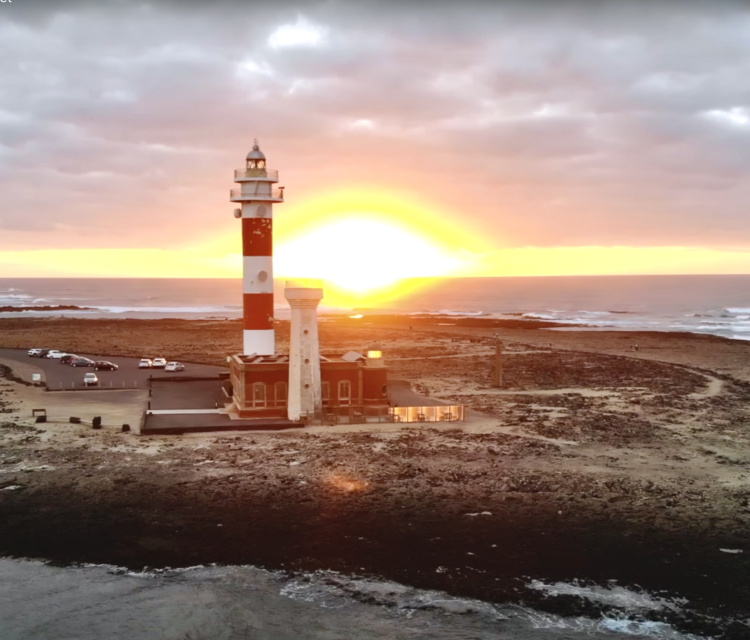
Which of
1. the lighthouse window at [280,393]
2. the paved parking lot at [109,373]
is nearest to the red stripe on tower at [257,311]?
the lighthouse window at [280,393]

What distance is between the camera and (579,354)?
6981 cm

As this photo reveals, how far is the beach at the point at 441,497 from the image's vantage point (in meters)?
20.7

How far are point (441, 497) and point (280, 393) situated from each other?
526 inches

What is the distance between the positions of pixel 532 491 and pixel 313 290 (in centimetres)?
1412

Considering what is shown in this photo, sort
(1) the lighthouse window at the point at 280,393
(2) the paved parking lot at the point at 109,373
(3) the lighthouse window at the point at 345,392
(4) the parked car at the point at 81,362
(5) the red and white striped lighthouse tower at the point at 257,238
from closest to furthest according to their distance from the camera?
(1) the lighthouse window at the point at 280,393 → (3) the lighthouse window at the point at 345,392 → (5) the red and white striped lighthouse tower at the point at 257,238 → (2) the paved parking lot at the point at 109,373 → (4) the parked car at the point at 81,362

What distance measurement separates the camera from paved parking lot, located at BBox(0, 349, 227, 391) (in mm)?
46969

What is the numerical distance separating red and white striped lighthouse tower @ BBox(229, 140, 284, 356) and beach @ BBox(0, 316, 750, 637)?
26.5 ft

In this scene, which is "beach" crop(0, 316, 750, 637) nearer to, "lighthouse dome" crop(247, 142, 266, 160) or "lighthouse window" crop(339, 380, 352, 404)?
"lighthouse window" crop(339, 380, 352, 404)

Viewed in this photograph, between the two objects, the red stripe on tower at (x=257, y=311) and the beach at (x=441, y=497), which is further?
the red stripe on tower at (x=257, y=311)

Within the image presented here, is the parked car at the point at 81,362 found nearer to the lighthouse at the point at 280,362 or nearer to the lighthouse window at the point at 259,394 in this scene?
the lighthouse at the point at 280,362

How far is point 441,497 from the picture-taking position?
2609cm

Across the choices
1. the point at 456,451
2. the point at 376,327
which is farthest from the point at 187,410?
the point at 376,327

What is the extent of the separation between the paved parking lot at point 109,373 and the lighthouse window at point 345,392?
14.6m

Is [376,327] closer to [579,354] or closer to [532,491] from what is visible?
[579,354]
